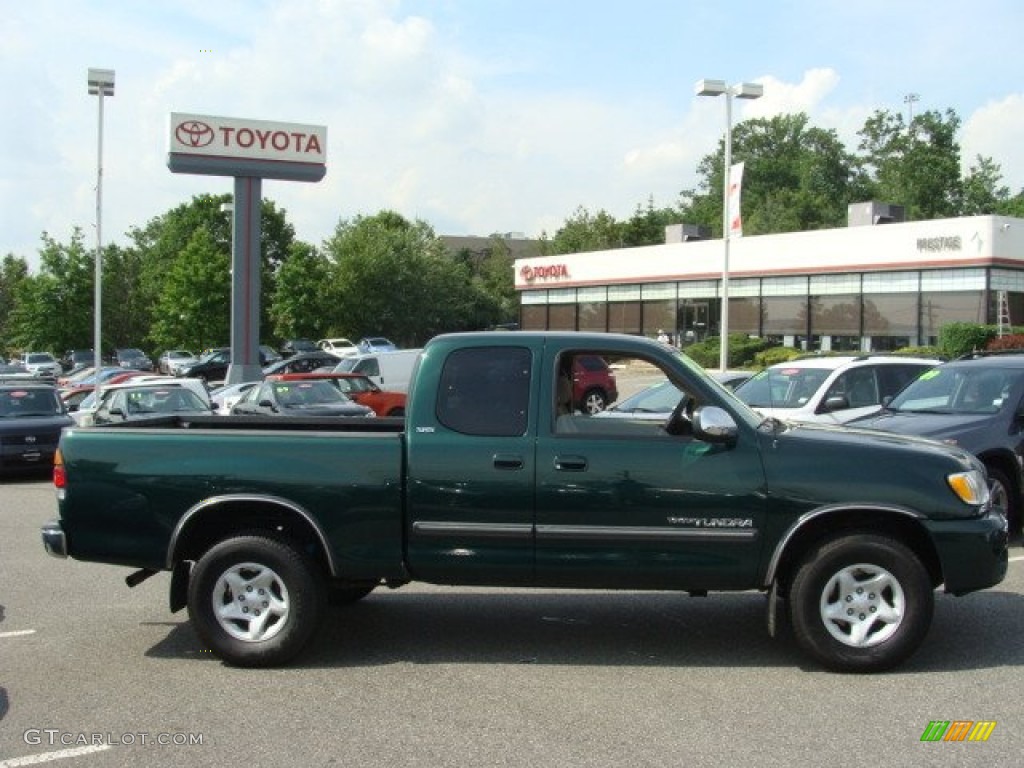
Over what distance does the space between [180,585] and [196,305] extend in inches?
2108

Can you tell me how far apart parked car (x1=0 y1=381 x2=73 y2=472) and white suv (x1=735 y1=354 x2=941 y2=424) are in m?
11.2

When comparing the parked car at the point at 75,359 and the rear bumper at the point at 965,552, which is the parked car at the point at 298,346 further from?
the rear bumper at the point at 965,552

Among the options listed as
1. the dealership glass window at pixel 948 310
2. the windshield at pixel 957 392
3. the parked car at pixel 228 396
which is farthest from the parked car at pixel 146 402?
the dealership glass window at pixel 948 310

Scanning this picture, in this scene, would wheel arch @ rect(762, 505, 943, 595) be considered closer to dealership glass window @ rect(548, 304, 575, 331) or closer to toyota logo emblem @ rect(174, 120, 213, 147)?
toyota logo emblem @ rect(174, 120, 213, 147)

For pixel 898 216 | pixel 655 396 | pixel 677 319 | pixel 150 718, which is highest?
pixel 898 216

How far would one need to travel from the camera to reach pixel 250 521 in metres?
6.33

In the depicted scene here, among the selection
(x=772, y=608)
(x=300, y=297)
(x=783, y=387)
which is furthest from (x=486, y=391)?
(x=300, y=297)

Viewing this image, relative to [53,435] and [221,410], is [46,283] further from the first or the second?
[53,435]

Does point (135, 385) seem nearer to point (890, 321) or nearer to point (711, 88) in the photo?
point (711, 88)

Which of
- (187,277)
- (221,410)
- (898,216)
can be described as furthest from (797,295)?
(187,277)

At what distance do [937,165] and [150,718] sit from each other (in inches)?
3128

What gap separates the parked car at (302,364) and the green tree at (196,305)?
20340 millimetres

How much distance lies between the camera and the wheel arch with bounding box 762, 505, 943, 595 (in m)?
5.89

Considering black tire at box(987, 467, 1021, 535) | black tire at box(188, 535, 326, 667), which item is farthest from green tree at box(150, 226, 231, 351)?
black tire at box(188, 535, 326, 667)
